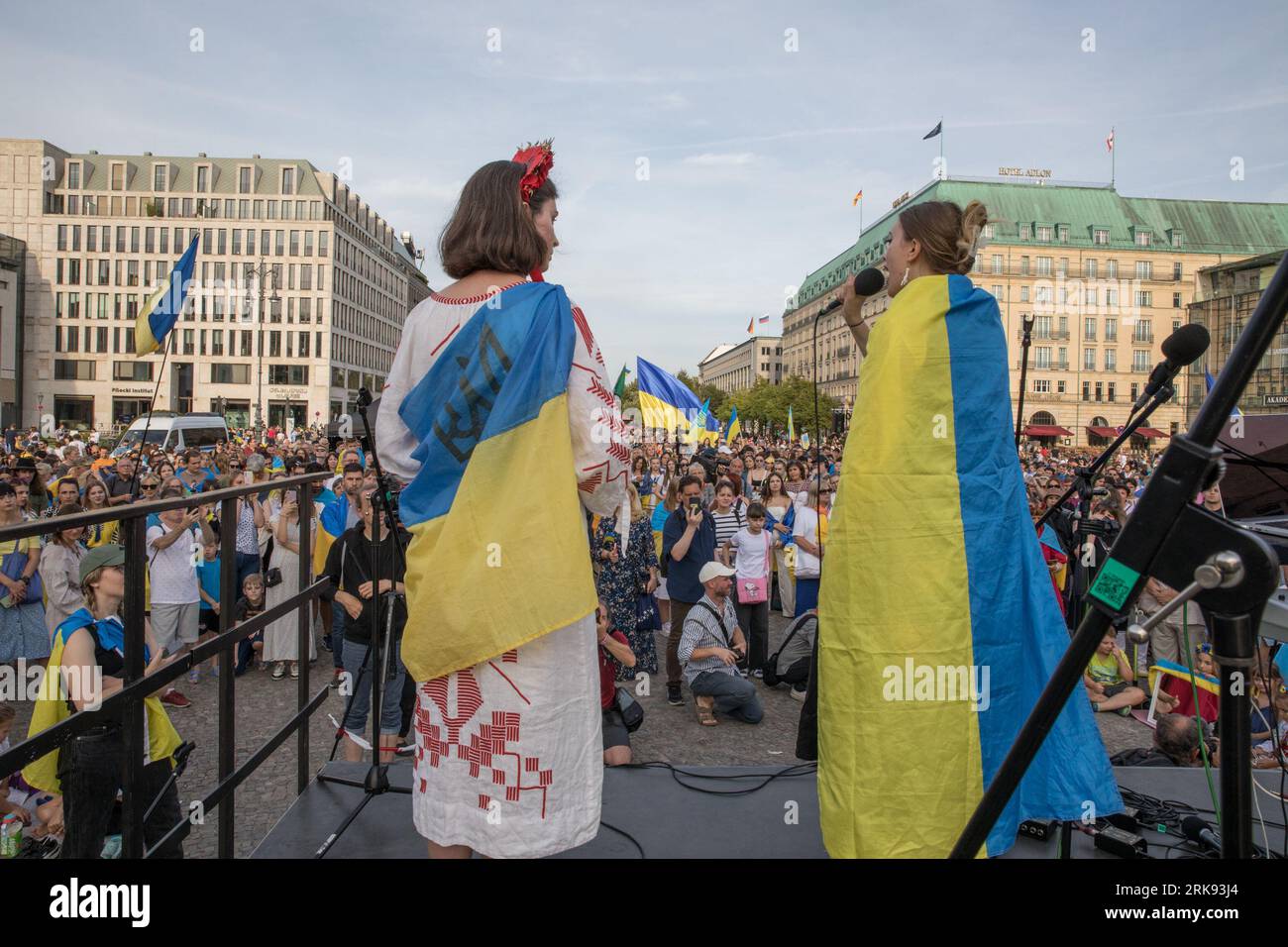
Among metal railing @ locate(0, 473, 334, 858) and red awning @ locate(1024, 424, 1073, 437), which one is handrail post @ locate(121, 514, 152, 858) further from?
red awning @ locate(1024, 424, 1073, 437)

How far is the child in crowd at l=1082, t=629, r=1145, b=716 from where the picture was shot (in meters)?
7.55

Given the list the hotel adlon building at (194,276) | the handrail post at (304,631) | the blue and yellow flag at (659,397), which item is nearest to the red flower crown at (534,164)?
the handrail post at (304,631)

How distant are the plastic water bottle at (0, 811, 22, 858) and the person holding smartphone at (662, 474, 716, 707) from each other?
582 centimetres

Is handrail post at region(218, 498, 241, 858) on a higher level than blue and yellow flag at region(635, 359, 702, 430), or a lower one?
lower

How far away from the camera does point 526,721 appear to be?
1.91 m

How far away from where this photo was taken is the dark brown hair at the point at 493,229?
208cm

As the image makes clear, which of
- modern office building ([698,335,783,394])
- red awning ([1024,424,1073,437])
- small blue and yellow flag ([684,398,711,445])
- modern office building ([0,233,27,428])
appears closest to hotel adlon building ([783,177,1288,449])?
red awning ([1024,424,1073,437])

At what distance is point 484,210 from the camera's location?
210cm

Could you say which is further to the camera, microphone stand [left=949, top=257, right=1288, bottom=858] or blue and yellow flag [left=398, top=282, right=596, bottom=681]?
blue and yellow flag [left=398, top=282, right=596, bottom=681]

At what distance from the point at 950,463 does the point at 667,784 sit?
1824mm
